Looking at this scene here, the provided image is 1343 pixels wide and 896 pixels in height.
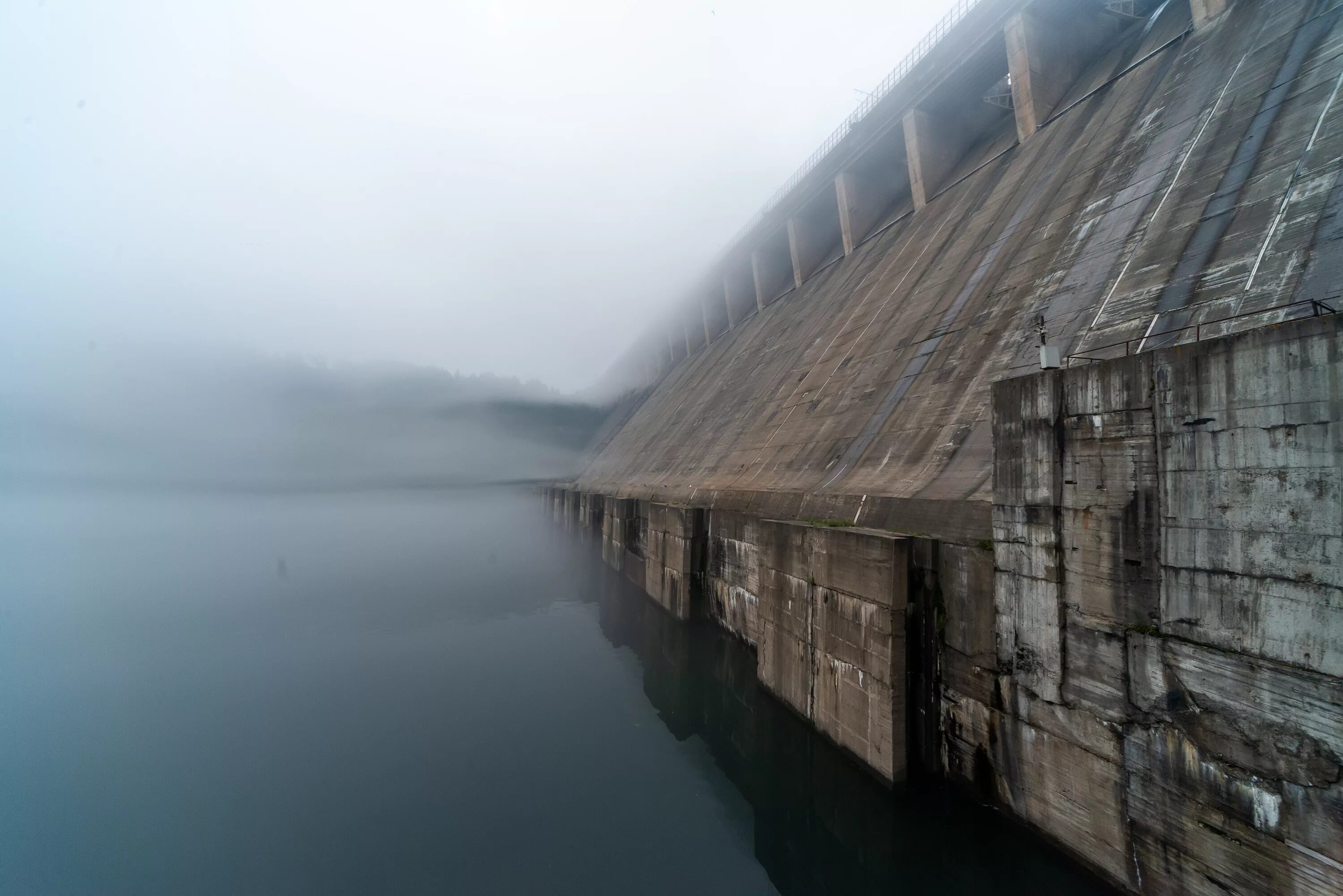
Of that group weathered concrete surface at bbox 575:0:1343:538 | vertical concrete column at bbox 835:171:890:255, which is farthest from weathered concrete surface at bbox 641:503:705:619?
vertical concrete column at bbox 835:171:890:255

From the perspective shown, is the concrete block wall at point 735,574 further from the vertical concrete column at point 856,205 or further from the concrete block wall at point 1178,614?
the vertical concrete column at point 856,205

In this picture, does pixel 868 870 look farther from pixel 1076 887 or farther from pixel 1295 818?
pixel 1295 818

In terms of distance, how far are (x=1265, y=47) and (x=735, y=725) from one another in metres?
17.6

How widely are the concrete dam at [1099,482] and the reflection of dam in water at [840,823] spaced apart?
14.1 inches

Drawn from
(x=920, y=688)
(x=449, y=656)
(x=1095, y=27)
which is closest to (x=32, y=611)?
(x=449, y=656)

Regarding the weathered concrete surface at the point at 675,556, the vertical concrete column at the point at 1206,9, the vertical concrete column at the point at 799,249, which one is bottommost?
the weathered concrete surface at the point at 675,556

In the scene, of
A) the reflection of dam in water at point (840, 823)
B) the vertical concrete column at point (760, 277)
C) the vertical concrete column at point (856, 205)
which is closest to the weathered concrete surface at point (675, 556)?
the reflection of dam in water at point (840, 823)

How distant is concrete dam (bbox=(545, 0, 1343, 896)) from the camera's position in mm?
5059

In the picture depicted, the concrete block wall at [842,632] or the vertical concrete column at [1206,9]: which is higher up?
the vertical concrete column at [1206,9]

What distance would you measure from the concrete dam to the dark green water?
1.17 metres

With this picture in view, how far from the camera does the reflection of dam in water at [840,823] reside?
7141 millimetres

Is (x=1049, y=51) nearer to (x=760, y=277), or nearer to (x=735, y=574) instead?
(x=735, y=574)

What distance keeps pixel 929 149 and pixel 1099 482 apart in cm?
2288

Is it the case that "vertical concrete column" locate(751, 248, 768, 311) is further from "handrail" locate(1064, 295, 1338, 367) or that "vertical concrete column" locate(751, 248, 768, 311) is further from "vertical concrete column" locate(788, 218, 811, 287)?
"handrail" locate(1064, 295, 1338, 367)
